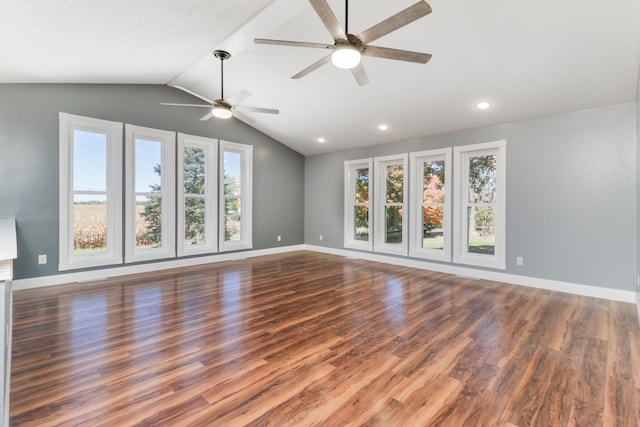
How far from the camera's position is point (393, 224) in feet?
20.4

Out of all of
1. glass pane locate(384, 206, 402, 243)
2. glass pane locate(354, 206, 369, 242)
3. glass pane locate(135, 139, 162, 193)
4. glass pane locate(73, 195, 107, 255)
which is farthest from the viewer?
glass pane locate(354, 206, 369, 242)

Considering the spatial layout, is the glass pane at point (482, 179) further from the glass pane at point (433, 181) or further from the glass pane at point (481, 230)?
the glass pane at point (433, 181)

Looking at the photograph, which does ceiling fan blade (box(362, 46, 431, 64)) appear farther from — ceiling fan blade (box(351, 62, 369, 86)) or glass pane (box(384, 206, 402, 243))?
glass pane (box(384, 206, 402, 243))

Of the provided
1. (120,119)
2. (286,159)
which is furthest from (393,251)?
(120,119)

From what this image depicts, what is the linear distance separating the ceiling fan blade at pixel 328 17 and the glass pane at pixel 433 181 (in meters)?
3.86

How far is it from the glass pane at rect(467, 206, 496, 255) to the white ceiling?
1.41 metres

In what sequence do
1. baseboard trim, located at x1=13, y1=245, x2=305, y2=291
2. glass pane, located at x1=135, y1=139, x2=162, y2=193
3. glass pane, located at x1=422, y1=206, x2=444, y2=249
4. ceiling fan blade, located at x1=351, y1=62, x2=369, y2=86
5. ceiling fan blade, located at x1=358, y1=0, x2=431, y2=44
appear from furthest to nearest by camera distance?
glass pane, located at x1=422, y1=206, x2=444, y2=249, glass pane, located at x1=135, y1=139, x2=162, y2=193, baseboard trim, located at x1=13, y1=245, x2=305, y2=291, ceiling fan blade, located at x1=351, y1=62, x2=369, y2=86, ceiling fan blade, located at x1=358, y1=0, x2=431, y2=44

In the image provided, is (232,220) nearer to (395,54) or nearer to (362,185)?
(362,185)

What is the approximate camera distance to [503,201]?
15.3 ft

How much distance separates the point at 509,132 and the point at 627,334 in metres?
2.98

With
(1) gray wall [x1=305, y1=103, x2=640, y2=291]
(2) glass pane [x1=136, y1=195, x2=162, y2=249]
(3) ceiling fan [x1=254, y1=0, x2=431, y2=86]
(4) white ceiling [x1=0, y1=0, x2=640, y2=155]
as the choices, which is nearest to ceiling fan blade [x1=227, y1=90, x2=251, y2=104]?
(4) white ceiling [x1=0, y1=0, x2=640, y2=155]

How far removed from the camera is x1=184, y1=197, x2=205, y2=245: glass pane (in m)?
5.76

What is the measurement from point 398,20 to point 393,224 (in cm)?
458

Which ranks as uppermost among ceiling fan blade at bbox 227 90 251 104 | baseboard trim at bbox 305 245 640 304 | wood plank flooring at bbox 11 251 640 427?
ceiling fan blade at bbox 227 90 251 104
